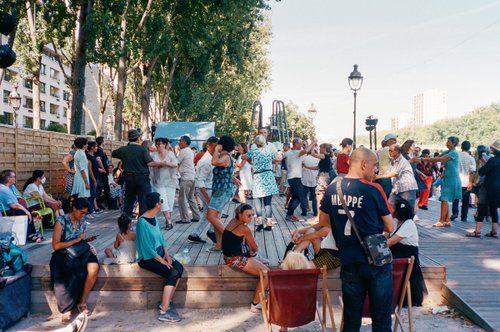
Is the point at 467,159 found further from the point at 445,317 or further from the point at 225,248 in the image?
the point at 225,248

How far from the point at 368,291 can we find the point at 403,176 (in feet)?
16.1

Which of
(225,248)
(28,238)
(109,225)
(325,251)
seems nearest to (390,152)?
(325,251)

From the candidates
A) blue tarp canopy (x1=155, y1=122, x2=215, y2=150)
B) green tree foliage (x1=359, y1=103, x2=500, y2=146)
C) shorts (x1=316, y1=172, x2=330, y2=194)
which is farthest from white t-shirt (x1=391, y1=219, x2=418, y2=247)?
green tree foliage (x1=359, y1=103, x2=500, y2=146)

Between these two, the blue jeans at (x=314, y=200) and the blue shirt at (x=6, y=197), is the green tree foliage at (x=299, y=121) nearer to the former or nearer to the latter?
the blue jeans at (x=314, y=200)

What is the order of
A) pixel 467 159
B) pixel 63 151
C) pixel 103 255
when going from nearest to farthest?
pixel 103 255, pixel 467 159, pixel 63 151

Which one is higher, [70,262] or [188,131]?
[188,131]

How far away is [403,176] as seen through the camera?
826 centimetres

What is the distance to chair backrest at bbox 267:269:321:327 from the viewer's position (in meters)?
4.45

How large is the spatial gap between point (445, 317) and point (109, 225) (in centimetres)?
672

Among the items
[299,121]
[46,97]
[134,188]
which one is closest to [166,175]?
[134,188]

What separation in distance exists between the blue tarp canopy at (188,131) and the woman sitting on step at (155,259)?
13385mm

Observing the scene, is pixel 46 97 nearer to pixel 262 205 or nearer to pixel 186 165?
pixel 186 165

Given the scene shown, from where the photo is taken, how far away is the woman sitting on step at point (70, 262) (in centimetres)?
543

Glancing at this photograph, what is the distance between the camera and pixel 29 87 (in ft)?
193
